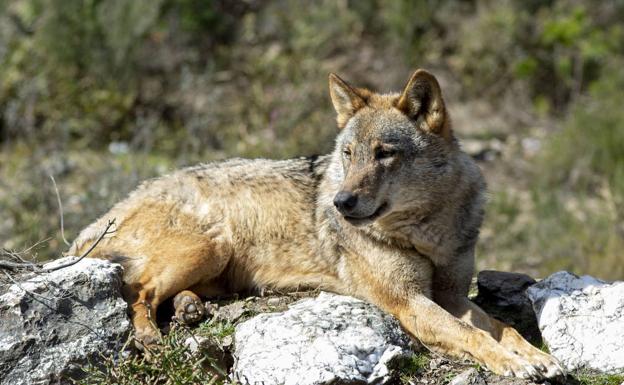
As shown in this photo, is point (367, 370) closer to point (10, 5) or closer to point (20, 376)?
point (20, 376)

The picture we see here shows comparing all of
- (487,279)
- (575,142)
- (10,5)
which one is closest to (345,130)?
(487,279)

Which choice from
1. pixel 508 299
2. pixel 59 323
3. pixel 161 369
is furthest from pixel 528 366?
pixel 59 323

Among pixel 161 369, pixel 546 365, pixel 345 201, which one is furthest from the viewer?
pixel 345 201

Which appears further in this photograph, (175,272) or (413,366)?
(175,272)

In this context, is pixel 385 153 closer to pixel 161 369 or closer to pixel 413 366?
pixel 413 366

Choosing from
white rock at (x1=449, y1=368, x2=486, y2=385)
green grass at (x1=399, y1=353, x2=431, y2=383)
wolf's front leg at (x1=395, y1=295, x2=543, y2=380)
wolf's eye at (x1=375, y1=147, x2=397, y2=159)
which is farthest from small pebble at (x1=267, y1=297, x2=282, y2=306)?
white rock at (x1=449, y1=368, x2=486, y2=385)

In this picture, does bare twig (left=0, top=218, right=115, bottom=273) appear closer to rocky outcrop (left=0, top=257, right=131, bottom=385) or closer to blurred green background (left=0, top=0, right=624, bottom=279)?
rocky outcrop (left=0, top=257, right=131, bottom=385)

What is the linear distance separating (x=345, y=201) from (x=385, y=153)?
22.8 inches

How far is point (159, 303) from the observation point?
5980 millimetres

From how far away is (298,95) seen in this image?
45.5ft

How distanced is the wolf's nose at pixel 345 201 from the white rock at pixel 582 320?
1525 millimetres

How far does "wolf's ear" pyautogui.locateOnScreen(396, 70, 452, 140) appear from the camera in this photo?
19.5ft

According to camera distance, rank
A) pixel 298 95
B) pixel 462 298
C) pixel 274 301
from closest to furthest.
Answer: pixel 462 298 → pixel 274 301 → pixel 298 95

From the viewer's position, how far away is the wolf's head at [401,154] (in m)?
5.73
